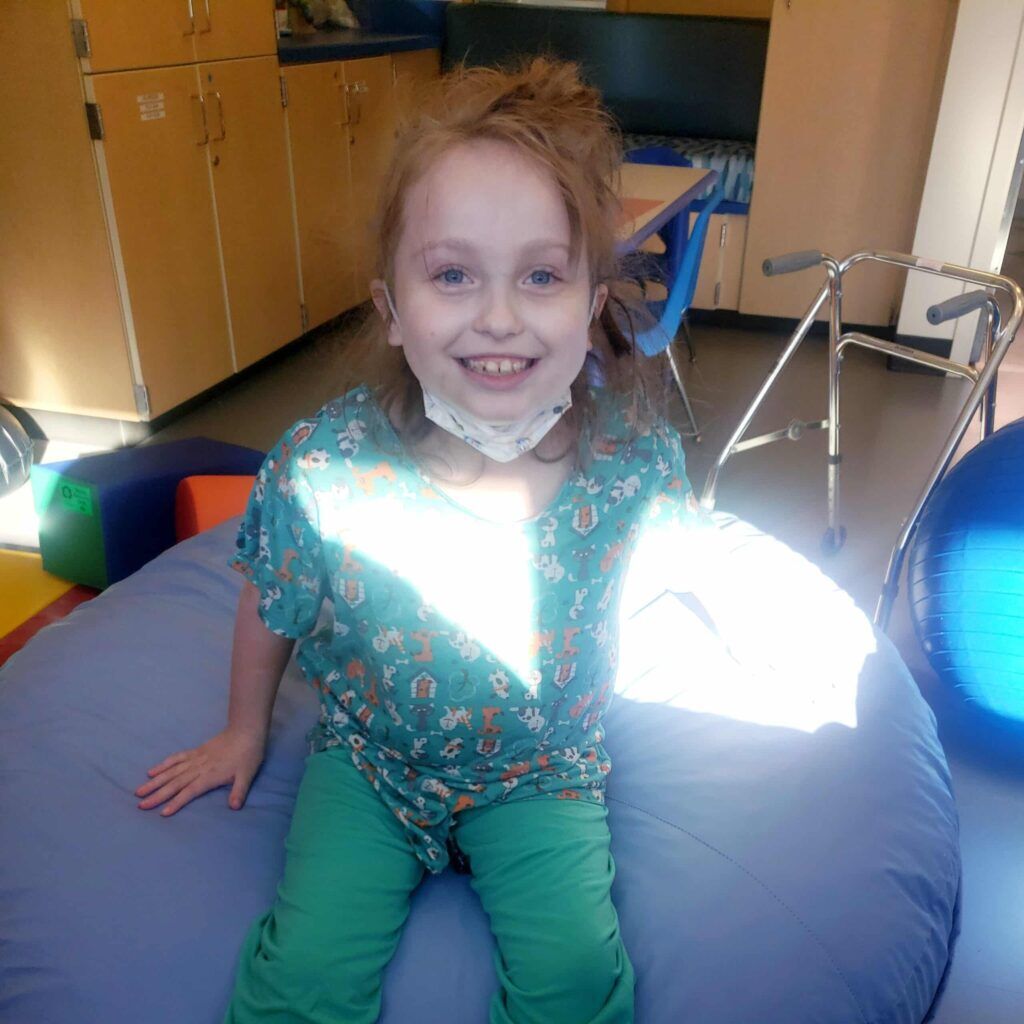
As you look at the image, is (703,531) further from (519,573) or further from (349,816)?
(349,816)

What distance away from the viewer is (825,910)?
1.14 m

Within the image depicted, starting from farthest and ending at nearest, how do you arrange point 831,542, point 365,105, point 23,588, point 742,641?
point 365,105 → point 831,542 → point 23,588 → point 742,641

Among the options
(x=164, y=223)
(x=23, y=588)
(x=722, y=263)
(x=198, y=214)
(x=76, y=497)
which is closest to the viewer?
(x=76, y=497)

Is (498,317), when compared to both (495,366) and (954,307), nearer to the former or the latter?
(495,366)

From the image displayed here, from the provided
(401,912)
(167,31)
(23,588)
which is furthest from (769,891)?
(167,31)

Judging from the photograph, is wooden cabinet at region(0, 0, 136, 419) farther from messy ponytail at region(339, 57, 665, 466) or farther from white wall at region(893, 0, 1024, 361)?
white wall at region(893, 0, 1024, 361)

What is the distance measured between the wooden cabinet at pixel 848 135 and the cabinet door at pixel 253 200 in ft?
6.36

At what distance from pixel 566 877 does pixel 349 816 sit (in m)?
0.25

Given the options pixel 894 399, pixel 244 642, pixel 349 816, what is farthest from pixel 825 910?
pixel 894 399

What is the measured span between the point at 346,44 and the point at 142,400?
5.75ft

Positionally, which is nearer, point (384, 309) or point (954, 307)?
point (384, 309)

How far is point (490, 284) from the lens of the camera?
1020mm

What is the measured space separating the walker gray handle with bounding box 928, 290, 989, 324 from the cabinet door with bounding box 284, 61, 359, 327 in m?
2.37

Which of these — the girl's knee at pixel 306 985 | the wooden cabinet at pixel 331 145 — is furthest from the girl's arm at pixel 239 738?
the wooden cabinet at pixel 331 145
